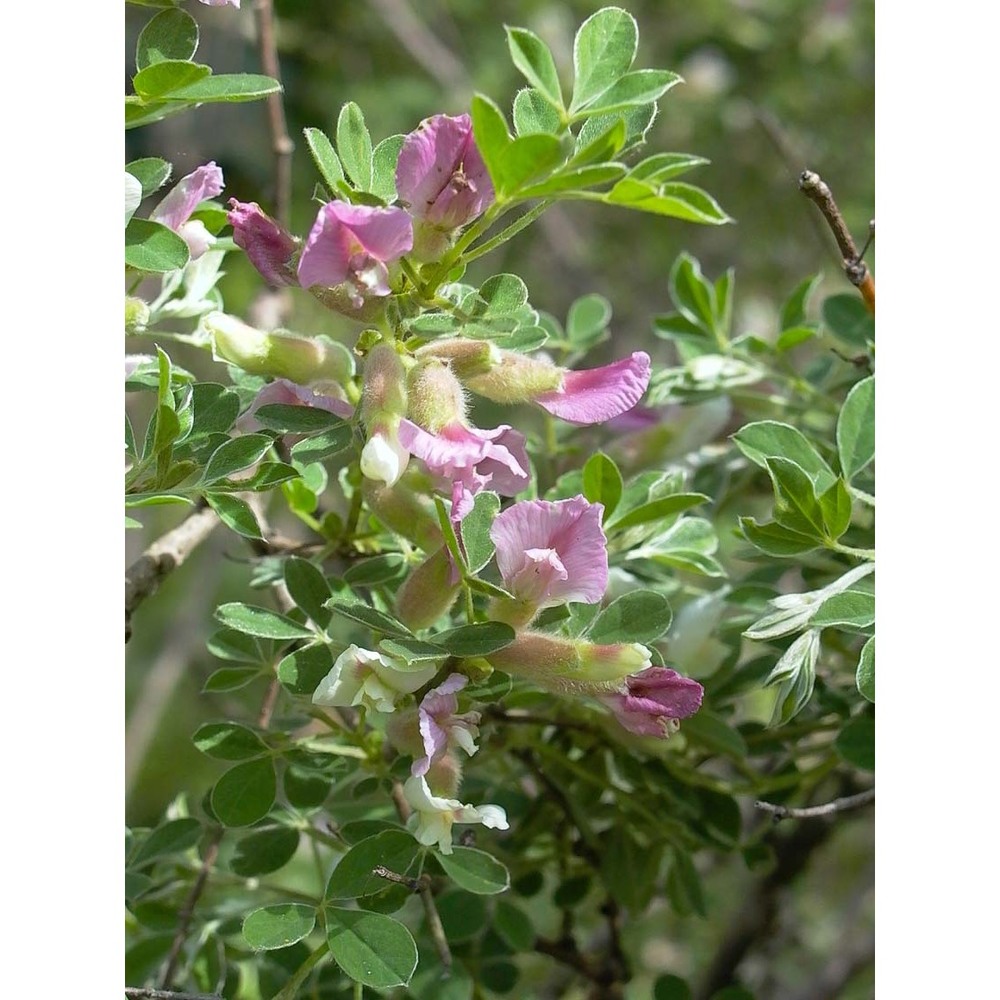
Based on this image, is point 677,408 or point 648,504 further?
point 677,408

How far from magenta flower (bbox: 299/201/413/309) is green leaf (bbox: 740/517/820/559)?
0.18 meters

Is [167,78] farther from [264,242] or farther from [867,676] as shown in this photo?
[867,676]

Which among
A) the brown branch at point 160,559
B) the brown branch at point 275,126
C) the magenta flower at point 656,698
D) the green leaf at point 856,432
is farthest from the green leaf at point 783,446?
the brown branch at point 275,126

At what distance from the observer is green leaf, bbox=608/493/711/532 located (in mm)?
539

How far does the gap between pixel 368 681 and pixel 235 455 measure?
0.10 metres

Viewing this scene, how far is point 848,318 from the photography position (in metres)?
0.77

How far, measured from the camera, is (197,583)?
178cm

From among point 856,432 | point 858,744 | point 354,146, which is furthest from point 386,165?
point 858,744

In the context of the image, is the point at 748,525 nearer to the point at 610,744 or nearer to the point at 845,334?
the point at 610,744

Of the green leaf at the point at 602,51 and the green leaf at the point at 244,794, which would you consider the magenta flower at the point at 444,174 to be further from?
the green leaf at the point at 244,794

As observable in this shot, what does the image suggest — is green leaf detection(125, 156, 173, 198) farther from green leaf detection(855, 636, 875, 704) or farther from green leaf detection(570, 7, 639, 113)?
green leaf detection(855, 636, 875, 704)

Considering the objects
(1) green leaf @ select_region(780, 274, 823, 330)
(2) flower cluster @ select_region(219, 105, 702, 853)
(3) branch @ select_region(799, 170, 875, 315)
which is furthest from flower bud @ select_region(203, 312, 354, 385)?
(1) green leaf @ select_region(780, 274, 823, 330)
